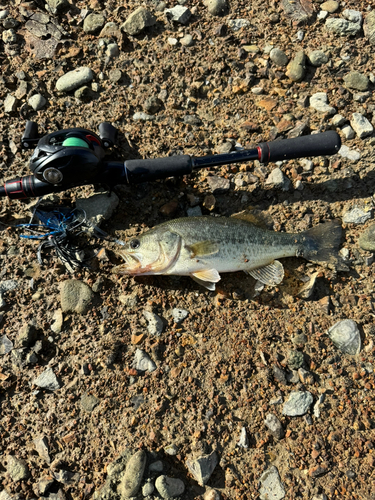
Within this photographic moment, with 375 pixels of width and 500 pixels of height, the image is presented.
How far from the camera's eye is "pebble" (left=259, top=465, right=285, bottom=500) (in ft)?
12.2

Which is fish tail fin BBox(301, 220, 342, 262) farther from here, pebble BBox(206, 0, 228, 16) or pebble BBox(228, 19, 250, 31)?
pebble BBox(206, 0, 228, 16)

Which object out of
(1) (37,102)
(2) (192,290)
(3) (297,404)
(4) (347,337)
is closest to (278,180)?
(2) (192,290)

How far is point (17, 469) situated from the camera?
147 inches

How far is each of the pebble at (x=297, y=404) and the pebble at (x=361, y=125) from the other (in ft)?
10.7

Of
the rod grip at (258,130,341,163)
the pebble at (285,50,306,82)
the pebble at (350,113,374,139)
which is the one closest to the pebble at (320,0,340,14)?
the pebble at (285,50,306,82)

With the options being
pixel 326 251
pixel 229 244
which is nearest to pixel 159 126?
pixel 229 244

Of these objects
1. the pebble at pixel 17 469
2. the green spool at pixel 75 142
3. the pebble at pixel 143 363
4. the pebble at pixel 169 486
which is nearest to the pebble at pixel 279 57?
the green spool at pixel 75 142

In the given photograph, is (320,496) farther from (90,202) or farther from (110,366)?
(90,202)

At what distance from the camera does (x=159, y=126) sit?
15.8 feet

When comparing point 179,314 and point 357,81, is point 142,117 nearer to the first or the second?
point 179,314

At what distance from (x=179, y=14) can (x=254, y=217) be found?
9.96ft

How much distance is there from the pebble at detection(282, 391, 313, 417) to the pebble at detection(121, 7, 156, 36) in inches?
198

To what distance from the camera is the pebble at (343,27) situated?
16.5 feet

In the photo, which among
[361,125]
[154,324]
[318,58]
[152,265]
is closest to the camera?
[152,265]
